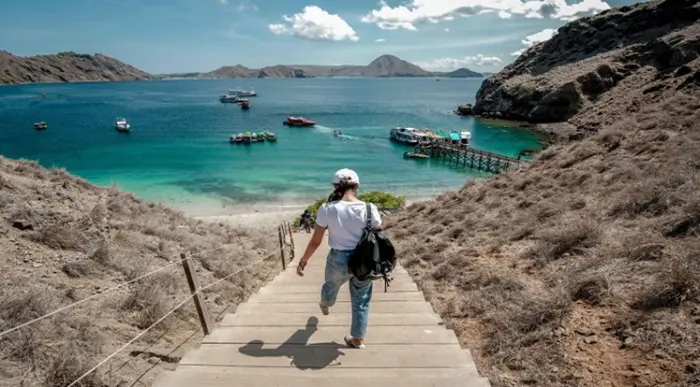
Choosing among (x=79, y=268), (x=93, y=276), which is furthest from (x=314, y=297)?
(x=79, y=268)

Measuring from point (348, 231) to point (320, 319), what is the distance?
Result: 53.0 inches

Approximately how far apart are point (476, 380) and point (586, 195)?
320 inches

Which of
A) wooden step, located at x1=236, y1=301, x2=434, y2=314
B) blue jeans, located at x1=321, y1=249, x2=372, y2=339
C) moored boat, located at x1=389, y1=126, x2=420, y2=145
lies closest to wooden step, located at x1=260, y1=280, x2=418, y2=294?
wooden step, located at x1=236, y1=301, x2=434, y2=314

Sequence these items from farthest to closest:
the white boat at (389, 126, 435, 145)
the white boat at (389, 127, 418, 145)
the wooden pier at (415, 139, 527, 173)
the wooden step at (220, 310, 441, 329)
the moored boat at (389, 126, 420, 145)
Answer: the white boat at (389, 127, 418, 145) → the moored boat at (389, 126, 420, 145) → the white boat at (389, 126, 435, 145) → the wooden pier at (415, 139, 527, 173) → the wooden step at (220, 310, 441, 329)

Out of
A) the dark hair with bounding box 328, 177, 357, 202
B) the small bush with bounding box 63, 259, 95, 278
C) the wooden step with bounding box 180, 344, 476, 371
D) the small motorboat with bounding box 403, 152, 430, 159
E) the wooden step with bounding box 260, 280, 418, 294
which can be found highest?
the dark hair with bounding box 328, 177, 357, 202

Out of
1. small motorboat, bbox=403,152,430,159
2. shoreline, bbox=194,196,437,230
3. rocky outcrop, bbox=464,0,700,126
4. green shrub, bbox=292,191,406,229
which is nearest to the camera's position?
green shrub, bbox=292,191,406,229

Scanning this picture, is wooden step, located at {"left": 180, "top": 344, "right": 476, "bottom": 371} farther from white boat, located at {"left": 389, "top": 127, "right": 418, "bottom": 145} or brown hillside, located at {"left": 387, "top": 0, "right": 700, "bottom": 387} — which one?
white boat, located at {"left": 389, "top": 127, "right": 418, "bottom": 145}

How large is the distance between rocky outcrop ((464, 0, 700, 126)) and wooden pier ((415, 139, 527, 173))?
18724mm

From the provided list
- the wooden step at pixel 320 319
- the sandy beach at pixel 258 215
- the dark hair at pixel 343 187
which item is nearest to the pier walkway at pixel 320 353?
the wooden step at pixel 320 319

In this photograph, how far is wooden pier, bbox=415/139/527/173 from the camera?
139 feet

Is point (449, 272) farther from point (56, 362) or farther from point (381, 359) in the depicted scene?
point (56, 362)

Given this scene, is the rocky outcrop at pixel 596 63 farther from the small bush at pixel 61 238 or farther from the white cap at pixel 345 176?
the small bush at pixel 61 238

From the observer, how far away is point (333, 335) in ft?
13.7

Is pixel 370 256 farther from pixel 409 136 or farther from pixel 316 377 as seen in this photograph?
pixel 409 136
